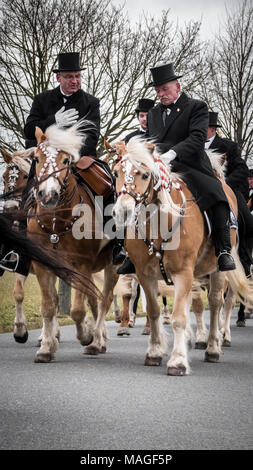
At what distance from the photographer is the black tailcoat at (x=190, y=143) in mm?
8680

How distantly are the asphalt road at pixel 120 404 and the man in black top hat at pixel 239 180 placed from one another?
2021 mm

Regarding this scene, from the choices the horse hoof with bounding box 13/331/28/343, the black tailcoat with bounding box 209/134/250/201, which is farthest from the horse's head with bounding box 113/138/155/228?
the black tailcoat with bounding box 209/134/250/201

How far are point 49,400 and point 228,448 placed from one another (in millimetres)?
1944

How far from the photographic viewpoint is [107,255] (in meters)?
9.68

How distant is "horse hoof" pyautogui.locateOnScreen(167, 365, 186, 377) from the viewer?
767 cm

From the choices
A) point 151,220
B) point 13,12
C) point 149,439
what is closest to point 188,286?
point 151,220

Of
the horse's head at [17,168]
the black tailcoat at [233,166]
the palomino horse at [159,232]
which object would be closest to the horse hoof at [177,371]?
the palomino horse at [159,232]

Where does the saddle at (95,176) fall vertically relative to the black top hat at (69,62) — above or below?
below

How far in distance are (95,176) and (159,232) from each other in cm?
135

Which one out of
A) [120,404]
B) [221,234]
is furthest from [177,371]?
[221,234]

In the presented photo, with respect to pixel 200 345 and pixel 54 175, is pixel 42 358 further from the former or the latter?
pixel 200 345

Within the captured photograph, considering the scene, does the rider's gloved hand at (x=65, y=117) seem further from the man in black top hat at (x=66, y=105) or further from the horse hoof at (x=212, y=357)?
the horse hoof at (x=212, y=357)

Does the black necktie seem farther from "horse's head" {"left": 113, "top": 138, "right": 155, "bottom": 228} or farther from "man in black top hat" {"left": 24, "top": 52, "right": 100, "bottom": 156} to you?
"horse's head" {"left": 113, "top": 138, "right": 155, "bottom": 228}

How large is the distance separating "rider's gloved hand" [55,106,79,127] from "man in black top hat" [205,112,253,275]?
2.48 metres
